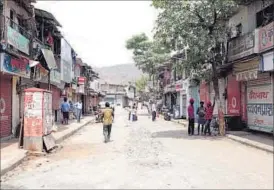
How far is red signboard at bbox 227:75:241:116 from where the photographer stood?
23.4m

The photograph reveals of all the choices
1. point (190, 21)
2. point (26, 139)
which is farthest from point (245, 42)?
point (26, 139)

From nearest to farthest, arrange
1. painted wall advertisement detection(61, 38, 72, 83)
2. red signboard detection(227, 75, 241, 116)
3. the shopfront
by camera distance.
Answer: the shopfront, red signboard detection(227, 75, 241, 116), painted wall advertisement detection(61, 38, 72, 83)

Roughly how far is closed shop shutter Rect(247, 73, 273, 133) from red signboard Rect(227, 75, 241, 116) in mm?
1477

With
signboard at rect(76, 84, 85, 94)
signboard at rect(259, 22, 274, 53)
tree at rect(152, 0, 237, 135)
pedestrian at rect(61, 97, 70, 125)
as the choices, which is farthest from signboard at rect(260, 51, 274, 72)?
signboard at rect(76, 84, 85, 94)

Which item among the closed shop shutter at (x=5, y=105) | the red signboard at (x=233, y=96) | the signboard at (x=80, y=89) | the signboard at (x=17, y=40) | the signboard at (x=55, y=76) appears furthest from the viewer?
the signboard at (x=80, y=89)

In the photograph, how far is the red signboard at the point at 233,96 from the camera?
23.4 meters

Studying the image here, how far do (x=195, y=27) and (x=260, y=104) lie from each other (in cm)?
470

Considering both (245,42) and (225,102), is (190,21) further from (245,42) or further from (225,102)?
(225,102)

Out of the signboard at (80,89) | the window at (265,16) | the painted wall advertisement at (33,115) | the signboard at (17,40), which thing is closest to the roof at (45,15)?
the signboard at (17,40)

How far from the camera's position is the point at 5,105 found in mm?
17812

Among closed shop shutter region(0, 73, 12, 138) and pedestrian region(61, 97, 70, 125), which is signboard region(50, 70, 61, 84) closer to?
pedestrian region(61, 97, 70, 125)

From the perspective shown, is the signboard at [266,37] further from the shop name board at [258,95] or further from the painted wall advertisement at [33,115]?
the painted wall advertisement at [33,115]

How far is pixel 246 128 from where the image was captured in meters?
22.0

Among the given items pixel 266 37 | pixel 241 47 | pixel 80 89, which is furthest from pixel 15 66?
pixel 80 89
